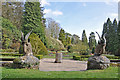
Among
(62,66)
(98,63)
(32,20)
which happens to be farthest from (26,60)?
(32,20)

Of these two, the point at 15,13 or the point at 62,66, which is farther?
the point at 15,13

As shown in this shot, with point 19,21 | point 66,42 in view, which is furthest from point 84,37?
point 19,21

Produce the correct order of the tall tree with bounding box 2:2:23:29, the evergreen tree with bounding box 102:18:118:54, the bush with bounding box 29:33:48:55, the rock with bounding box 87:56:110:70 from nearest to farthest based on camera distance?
the rock with bounding box 87:56:110:70
the bush with bounding box 29:33:48:55
the evergreen tree with bounding box 102:18:118:54
the tall tree with bounding box 2:2:23:29

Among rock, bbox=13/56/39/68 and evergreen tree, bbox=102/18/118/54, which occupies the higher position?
evergreen tree, bbox=102/18/118/54

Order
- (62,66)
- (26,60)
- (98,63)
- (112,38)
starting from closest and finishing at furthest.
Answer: (98,63), (26,60), (62,66), (112,38)

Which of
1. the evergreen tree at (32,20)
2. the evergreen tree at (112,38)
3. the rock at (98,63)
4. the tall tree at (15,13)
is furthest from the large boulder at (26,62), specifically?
the tall tree at (15,13)

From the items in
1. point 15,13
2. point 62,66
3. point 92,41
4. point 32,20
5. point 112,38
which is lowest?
point 62,66

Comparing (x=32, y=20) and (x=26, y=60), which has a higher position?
(x=32, y=20)

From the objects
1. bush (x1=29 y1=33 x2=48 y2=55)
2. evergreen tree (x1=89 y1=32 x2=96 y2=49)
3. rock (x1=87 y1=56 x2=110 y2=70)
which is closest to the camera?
rock (x1=87 y1=56 x2=110 y2=70)

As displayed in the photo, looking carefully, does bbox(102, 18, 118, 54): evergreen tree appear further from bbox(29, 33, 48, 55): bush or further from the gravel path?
the gravel path

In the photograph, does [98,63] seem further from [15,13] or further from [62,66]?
[15,13]

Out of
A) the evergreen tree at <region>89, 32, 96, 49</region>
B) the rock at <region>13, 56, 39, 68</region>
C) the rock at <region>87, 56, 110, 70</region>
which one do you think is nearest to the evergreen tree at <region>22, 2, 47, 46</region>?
the rock at <region>13, 56, 39, 68</region>

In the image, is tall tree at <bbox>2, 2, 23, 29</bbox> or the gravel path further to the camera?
tall tree at <bbox>2, 2, 23, 29</bbox>

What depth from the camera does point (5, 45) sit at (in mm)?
26266
